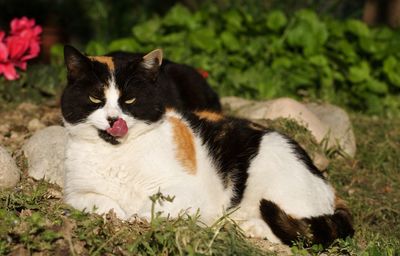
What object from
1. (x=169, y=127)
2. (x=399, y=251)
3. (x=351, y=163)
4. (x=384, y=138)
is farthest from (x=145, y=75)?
(x=384, y=138)

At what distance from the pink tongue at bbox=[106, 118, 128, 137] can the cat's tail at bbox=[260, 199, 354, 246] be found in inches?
36.3

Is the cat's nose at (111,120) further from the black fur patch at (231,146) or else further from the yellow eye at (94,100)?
the black fur patch at (231,146)

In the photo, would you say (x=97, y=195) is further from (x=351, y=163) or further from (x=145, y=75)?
(x=351, y=163)

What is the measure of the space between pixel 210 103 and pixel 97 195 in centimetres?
233

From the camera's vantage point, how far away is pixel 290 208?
3.70m

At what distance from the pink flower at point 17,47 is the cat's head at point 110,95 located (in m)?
1.64

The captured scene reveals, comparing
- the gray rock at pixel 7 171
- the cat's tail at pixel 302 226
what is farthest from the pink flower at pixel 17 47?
the cat's tail at pixel 302 226

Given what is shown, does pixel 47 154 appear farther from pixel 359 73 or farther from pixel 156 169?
pixel 359 73

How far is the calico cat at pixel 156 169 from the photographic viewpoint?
3.52 m

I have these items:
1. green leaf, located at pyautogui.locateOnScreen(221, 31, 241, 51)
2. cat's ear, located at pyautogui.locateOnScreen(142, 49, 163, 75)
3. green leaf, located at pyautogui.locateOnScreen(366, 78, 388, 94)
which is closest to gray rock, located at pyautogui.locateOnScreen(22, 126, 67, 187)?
cat's ear, located at pyautogui.locateOnScreen(142, 49, 163, 75)

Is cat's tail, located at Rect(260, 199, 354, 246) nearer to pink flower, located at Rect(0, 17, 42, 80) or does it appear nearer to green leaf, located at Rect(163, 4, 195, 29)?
pink flower, located at Rect(0, 17, 42, 80)

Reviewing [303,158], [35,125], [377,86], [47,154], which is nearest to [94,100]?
[47,154]

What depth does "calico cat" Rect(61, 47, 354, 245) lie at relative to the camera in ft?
11.5

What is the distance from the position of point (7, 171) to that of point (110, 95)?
40.3 inches
